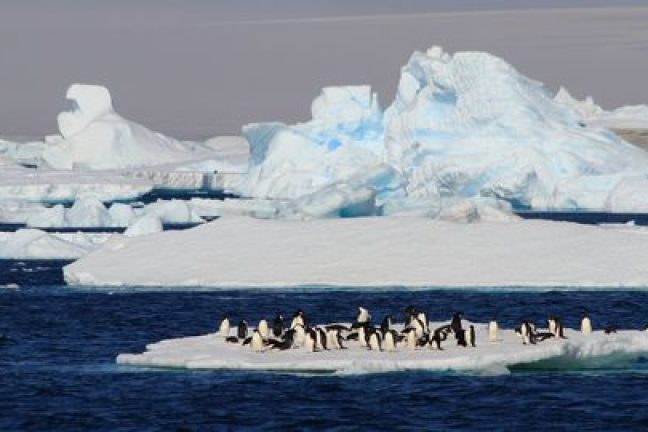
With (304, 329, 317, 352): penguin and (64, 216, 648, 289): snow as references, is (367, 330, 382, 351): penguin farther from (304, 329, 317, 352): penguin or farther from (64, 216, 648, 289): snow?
(64, 216, 648, 289): snow

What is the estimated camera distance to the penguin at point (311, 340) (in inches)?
1166

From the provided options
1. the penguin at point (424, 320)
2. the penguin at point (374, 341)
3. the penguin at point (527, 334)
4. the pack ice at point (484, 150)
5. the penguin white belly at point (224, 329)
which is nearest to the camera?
the penguin at point (527, 334)

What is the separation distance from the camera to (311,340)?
29.7 m

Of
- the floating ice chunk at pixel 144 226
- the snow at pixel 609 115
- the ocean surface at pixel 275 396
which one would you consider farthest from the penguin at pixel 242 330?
the snow at pixel 609 115

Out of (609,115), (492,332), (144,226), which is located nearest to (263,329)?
(492,332)

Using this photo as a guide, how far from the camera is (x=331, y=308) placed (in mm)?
44344

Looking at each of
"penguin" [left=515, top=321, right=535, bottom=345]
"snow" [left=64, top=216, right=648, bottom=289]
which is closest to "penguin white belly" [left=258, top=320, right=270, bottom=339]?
"penguin" [left=515, top=321, right=535, bottom=345]

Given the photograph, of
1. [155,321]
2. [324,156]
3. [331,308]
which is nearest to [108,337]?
[155,321]

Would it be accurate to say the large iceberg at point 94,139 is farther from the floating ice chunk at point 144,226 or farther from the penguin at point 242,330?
the penguin at point 242,330

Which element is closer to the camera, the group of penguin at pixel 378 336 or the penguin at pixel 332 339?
the group of penguin at pixel 378 336

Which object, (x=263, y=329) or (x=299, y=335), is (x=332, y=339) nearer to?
(x=299, y=335)

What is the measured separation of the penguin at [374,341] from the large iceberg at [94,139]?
385ft

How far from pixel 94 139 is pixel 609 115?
165ft

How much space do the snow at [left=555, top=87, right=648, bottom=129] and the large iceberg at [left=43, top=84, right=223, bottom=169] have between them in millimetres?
38818
